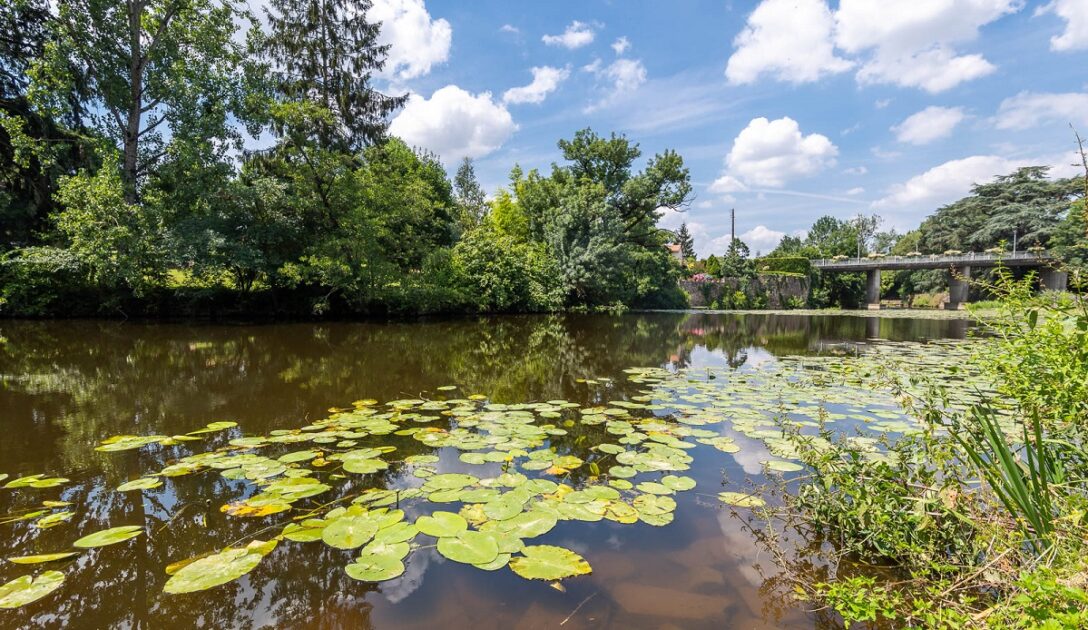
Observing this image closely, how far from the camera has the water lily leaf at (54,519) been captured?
2.65m

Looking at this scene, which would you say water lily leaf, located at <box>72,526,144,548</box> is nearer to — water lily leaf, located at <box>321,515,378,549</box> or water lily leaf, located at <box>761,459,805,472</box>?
water lily leaf, located at <box>321,515,378,549</box>

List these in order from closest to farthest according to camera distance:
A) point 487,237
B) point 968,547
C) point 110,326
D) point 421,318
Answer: point 968,547 < point 110,326 < point 421,318 < point 487,237

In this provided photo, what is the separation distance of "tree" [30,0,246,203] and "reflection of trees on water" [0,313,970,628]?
5.55 metres

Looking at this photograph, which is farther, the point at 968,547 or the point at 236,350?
the point at 236,350

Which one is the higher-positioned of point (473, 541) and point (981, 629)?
point (981, 629)

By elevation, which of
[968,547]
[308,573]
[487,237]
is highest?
[487,237]

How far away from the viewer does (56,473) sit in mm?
3387

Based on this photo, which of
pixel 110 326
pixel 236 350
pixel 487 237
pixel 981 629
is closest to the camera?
pixel 981 629

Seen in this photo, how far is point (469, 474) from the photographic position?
136 inches

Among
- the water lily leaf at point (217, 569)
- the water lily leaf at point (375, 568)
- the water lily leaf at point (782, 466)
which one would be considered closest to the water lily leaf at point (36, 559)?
the water lily leaf at point (217, 569)

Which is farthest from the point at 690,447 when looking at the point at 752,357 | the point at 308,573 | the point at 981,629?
the point at 752,357

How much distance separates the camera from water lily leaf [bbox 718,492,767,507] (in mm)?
3098

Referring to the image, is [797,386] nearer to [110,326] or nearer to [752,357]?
[752,357]

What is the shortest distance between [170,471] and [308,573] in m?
1.85
